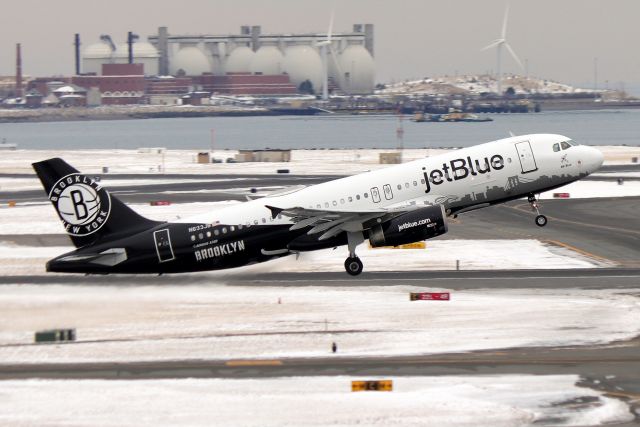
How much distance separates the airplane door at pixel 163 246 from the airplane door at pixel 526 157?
18.2 metres

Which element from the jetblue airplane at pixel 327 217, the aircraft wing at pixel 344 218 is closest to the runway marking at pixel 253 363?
the aircraft wing at pixel 344 218

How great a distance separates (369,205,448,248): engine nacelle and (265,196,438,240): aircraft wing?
0.37 m

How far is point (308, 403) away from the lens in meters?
39.0

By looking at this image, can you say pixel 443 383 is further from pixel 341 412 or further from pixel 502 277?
pixel 502 277

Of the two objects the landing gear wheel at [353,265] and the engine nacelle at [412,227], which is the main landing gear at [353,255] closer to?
the landing gear wheel at [353,265]

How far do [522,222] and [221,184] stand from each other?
49.1 m

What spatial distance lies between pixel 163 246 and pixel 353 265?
390 inches

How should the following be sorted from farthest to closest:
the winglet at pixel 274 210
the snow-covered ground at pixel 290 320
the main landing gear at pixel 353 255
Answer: the main landing gear at pixel 353 255, the winglet at pixel 274 210, the snow-covered ground at pixel 290 320

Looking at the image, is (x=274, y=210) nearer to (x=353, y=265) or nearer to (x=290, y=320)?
(x=290, y=320)

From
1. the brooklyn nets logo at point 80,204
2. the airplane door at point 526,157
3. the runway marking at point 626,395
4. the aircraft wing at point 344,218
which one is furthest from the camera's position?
the airplane door at point 526,157

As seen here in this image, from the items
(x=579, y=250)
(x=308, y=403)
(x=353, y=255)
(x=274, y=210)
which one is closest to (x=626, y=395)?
(x=308, y=403)

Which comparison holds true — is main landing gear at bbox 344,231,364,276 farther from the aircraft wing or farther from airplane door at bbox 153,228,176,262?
airplane door at bbox 153,228,176,262

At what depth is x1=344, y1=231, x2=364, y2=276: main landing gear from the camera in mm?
56031

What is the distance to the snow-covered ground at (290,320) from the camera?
153 feet
